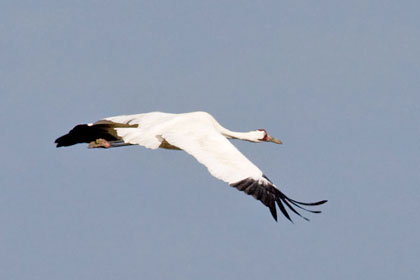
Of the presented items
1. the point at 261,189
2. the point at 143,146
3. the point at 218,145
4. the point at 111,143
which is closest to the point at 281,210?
the point at 261,189

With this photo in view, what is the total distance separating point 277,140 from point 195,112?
3.40 m

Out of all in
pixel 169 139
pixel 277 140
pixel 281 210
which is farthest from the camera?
pixel 277 140

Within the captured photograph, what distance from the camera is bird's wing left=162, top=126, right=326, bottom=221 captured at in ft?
77.5

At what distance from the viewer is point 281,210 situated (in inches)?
928

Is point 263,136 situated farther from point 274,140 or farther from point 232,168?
point 232,168

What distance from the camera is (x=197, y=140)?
25.2 m

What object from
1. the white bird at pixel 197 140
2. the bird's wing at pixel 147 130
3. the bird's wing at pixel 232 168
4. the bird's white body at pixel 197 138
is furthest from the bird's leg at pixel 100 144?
the bird's wing at pixel 232 168

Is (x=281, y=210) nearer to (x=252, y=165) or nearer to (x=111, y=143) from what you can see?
(x=252, y=165)

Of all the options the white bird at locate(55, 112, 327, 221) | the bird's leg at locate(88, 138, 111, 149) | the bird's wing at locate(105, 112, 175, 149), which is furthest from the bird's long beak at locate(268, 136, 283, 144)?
the bird's leg at locate(88, 138, 111, 149)

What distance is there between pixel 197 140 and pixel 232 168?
1516mm

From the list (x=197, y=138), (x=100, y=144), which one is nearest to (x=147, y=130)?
(x=197, y=138)

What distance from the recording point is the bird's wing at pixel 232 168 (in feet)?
77.5

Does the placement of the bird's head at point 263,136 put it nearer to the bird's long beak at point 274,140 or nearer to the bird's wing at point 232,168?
the bird's long beak at point 274,140

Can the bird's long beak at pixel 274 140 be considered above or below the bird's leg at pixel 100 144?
above
